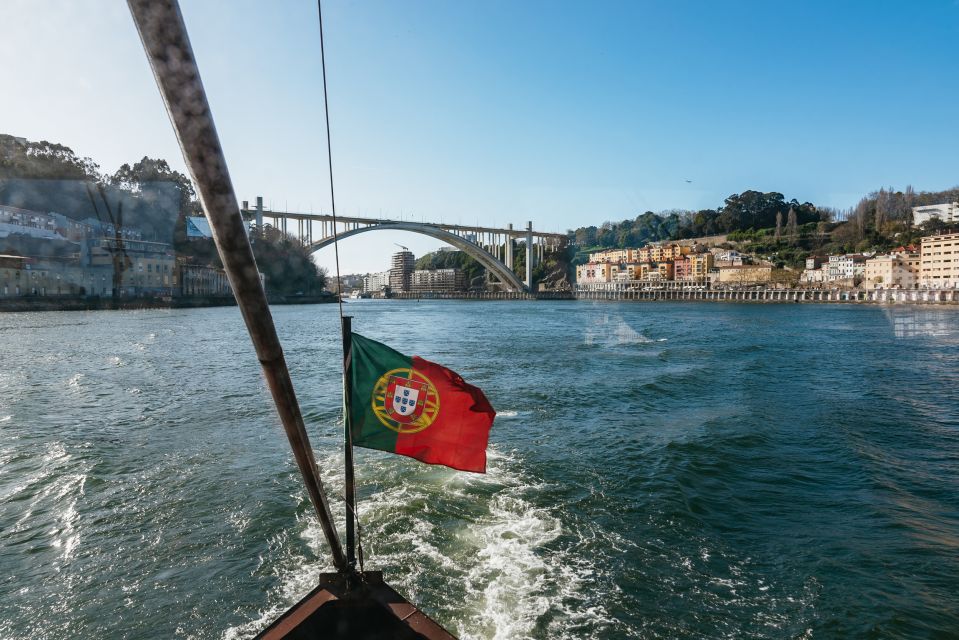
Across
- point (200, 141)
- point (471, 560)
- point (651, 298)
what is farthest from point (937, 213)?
point (200, 141)

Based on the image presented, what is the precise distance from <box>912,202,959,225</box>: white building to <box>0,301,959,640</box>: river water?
83.2 m

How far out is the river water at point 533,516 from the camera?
2.97 metres

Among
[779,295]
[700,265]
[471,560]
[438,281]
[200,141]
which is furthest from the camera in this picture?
[438,281]

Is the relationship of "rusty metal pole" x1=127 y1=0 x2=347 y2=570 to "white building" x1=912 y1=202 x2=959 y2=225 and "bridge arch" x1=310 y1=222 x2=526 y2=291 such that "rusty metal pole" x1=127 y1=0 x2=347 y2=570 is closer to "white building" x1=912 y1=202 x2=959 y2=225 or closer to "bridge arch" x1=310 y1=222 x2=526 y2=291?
"bridge arch" x1=310 y1=222 x2=526 y2=291

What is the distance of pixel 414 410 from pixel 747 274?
73433 mm

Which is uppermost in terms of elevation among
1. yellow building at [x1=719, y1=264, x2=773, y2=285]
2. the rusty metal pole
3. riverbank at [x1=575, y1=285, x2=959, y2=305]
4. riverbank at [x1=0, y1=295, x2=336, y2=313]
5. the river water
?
yellow building at [x1=719, y1=264, x2=773, y2=285]

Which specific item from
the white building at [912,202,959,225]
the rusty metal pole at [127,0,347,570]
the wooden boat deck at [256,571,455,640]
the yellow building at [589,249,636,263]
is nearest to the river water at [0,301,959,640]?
the wooden boat deck at [256,571,455,640]

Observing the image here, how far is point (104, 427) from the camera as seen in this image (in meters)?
6.98

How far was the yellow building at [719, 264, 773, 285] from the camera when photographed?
65000mm

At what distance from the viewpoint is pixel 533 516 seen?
167 inches

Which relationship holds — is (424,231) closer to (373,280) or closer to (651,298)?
(651,298)

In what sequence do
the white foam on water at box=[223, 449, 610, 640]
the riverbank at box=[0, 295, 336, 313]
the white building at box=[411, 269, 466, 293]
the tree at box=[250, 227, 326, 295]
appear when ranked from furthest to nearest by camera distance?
the white building at box=[411, 269, 466, 293], the tree at box=[250, 227, 326, 295], the riverbank at box=[0, 295, 336, 313], the white foam on water at box=[223, 449, 610, 640]

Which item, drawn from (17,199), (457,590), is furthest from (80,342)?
(17,199)

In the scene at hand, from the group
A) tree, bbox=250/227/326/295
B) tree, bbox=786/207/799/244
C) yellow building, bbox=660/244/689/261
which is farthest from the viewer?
yellow building, bbox=660/244/689/261
